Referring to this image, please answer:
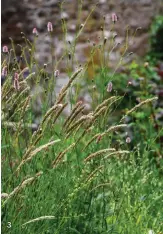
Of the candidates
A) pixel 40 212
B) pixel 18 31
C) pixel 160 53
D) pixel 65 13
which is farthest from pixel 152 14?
pixel 40 212

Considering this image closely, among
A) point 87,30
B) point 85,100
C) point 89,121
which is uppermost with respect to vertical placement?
point 89,121

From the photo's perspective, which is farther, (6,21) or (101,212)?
(6,21)

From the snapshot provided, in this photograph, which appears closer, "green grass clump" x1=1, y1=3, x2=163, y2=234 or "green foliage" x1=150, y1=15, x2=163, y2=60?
"green grass clump" x1=1, y1=3, x2=163, y2=234

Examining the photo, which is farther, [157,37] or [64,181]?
[157,37]

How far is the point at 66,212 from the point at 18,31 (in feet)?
17.9

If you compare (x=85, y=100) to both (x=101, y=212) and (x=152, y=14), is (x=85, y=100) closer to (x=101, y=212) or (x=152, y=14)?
(x=152, y=14)

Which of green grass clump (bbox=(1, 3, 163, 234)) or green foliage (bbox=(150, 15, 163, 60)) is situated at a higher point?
green grass clump (bbox=(1, 3, 163, 234))

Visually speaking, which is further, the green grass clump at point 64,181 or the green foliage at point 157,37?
the green foliage at point 157,37

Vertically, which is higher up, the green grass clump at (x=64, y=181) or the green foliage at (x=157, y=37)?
the green grass clump at (x=64, y=181)

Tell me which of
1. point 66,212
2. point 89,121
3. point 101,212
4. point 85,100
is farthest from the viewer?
point 85,100

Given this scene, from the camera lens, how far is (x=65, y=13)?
860cm

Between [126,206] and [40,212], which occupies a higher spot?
[40,212]

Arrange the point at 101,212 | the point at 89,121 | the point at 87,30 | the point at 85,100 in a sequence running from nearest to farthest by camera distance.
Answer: the point at 89,121
the point at 101,212
the point at 85,100
the point at 87,30

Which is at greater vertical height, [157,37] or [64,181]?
[64,181]
